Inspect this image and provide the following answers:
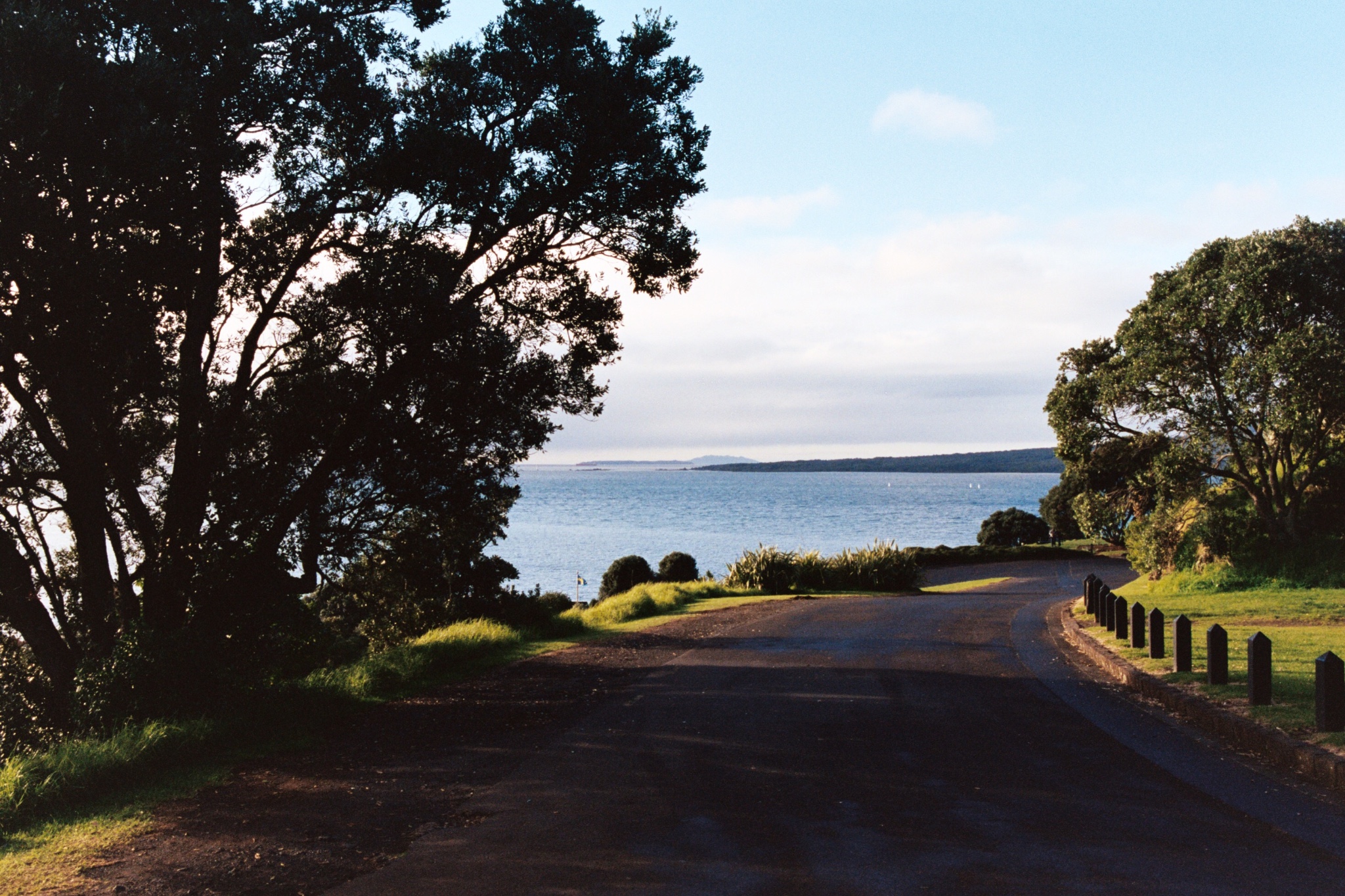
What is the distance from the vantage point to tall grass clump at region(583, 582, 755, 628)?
869 inches

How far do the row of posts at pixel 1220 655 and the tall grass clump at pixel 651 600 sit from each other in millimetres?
10128

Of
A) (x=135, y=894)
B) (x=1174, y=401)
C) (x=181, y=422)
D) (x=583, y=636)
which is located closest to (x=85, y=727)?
(x=181, y=422)

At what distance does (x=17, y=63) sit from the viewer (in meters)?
9.04

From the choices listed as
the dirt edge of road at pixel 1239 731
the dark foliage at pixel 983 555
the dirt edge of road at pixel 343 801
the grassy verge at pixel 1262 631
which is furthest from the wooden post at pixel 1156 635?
the dark foliage at pixel 983 555

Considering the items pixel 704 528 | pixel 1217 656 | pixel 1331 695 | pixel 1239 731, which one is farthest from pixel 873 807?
pixel 704 528

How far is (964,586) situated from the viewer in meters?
36.3

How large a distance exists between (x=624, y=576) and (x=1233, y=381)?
2122cm

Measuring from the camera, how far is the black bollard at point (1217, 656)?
10164 mm

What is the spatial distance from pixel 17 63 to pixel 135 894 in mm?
7764

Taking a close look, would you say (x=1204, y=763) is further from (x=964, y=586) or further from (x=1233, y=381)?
(x=964, y=586)

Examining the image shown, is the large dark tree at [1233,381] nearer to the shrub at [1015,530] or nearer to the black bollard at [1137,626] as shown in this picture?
the black bollard at [1137,626]

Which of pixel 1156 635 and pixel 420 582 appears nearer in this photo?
pixel 1156 635

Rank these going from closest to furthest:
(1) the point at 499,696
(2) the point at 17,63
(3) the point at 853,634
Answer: (2) the point at 17,63, (1) the point at 499,696, (3) the point at 853,634

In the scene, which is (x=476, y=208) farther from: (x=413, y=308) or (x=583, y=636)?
(x=583, y=636)
